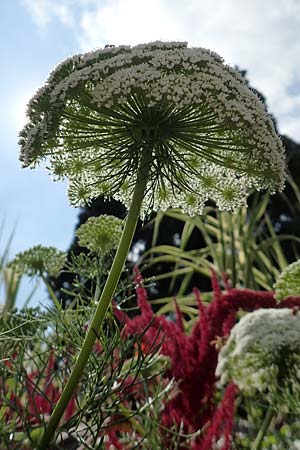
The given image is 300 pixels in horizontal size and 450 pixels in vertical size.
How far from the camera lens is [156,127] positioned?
1.41 meters

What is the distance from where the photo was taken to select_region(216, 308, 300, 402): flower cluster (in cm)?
202

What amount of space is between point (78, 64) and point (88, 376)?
71 cm

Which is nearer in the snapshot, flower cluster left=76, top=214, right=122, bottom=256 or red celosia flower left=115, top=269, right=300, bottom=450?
flower cluster left=76, top=214, right=122, bottom=256

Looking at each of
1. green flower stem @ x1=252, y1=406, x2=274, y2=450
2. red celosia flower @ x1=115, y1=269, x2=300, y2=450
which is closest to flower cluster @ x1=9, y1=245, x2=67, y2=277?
red celosia flower @ x1=115, y1=269, x2=300, y2=450

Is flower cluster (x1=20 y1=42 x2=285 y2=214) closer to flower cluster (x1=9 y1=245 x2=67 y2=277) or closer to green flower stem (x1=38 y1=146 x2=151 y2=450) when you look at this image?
green flower stem (x1=38 y1=146 x2=151 y2=450)

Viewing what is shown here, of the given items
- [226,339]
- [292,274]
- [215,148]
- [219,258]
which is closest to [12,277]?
[219,258]

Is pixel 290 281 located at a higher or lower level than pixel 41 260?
lower

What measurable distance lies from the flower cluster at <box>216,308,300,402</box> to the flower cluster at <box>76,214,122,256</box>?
1.75 feet

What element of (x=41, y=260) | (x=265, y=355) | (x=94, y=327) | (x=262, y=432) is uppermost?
(x=41, y=260)

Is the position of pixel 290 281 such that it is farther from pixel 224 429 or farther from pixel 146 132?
pixel 146 132

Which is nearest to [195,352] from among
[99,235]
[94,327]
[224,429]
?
[224,429]

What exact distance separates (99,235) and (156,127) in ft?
1.95

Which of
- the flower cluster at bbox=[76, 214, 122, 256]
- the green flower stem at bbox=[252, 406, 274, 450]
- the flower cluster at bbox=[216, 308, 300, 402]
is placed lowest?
the green flower stem at bbox=[252, 406, 274, 450]

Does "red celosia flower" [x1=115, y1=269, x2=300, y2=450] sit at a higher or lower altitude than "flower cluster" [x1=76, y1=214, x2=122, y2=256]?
lower
